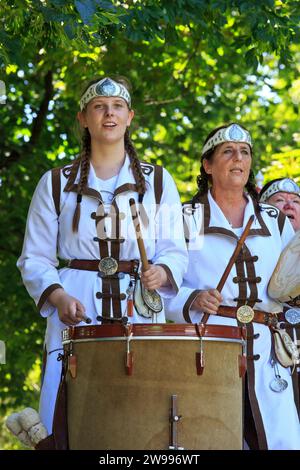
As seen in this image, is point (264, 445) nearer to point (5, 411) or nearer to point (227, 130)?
point (227, 130)

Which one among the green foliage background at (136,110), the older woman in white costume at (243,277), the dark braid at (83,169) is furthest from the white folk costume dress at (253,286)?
the green foliage background at (136,110)

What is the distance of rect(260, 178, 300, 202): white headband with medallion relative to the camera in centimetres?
753

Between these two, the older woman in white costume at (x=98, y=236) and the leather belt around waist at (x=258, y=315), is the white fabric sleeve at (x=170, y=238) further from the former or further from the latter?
the leather belt around waist at (x=258, y=315)

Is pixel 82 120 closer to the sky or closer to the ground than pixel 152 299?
closer to the sky

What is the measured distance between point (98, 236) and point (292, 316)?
1583mm

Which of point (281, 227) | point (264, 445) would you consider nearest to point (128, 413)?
point (264, 445)

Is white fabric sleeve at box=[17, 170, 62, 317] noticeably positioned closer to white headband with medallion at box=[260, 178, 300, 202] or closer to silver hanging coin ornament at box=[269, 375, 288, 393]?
silver hanging coin ornament at box=[269, 375, 288, 393]

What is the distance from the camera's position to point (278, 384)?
627 centimetres

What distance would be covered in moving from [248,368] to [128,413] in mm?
1358

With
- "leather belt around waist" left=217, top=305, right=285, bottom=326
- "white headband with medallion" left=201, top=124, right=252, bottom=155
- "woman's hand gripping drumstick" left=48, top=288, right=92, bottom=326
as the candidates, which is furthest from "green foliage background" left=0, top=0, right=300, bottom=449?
"woman's hand gripping drumstick" left=48, top=288, right=92, bottom=326

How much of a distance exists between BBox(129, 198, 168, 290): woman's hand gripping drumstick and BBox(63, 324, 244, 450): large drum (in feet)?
1.68

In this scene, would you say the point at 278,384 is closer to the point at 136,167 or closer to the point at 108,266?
the point at 108,266

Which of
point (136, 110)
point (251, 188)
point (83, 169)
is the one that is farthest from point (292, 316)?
point (136, 110)

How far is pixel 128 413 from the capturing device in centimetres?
503
